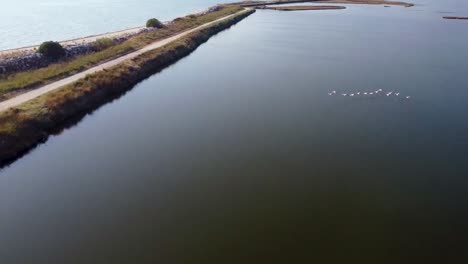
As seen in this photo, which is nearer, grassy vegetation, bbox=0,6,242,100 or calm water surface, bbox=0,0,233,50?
grassy vegetation, bbox=0,6,242,100

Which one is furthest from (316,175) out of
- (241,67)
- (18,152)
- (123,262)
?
(241,67)

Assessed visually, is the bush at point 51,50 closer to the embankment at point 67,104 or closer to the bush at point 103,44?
the bush at point 103,44

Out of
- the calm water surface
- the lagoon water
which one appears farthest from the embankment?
the calm water surface

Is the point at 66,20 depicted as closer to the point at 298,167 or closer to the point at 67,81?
the point at 67,81

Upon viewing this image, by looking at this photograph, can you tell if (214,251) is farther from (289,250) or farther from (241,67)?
(241,67)

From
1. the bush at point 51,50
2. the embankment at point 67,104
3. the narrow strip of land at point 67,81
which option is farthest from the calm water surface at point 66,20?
the embankment at point 67,104

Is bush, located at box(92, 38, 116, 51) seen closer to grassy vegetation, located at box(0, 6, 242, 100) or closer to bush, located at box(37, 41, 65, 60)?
grassy vegetation, located at box(0, 6, 242, 100)
